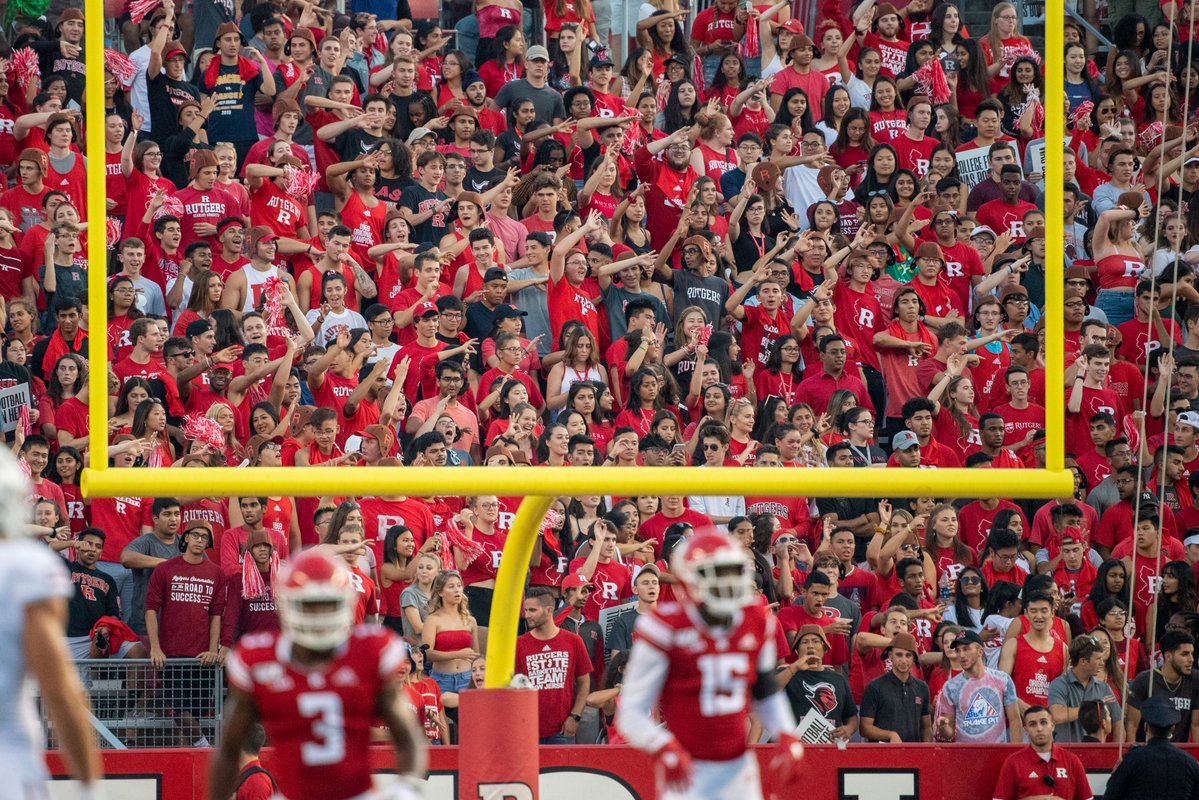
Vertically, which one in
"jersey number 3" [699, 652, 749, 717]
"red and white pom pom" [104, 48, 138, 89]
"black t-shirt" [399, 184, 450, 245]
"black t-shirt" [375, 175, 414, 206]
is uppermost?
"red and white pom pom" [104, 48, 138, 89]

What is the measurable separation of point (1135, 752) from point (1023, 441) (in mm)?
1339

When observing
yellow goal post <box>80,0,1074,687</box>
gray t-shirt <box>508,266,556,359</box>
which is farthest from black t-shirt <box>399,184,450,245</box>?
yellow goal post <box>80,0,1074,687</box>

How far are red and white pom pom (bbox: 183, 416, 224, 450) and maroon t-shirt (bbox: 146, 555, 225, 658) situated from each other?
1.93 ft

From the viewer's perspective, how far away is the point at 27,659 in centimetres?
387

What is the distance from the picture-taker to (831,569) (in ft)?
28.5

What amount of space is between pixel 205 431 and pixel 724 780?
370 cm

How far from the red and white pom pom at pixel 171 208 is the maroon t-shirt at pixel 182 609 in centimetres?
239

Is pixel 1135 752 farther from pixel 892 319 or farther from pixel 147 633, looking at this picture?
pixel 147 633

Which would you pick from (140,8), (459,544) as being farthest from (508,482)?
(140,8)

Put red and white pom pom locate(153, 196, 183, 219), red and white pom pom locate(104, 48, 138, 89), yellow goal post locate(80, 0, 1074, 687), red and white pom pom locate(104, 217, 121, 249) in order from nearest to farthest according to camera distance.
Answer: yellow goal post locate(80, 0, 1074, 687) → red and white pom pom locate(104, 217, 121, 249) → red and white pom pom locate(153, 196, 183, 219) → red and white pom pom locate(104, 48, 138, 89)

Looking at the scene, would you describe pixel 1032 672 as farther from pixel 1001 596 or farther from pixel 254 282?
pixel 254 282

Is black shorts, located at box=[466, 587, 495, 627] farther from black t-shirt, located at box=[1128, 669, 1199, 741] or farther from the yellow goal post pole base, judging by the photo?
the yellow goal post pole base

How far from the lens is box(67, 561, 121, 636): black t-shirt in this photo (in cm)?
802

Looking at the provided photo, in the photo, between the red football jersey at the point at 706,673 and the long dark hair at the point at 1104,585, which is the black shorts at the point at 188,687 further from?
the long dark hair at the point at 1104,585
